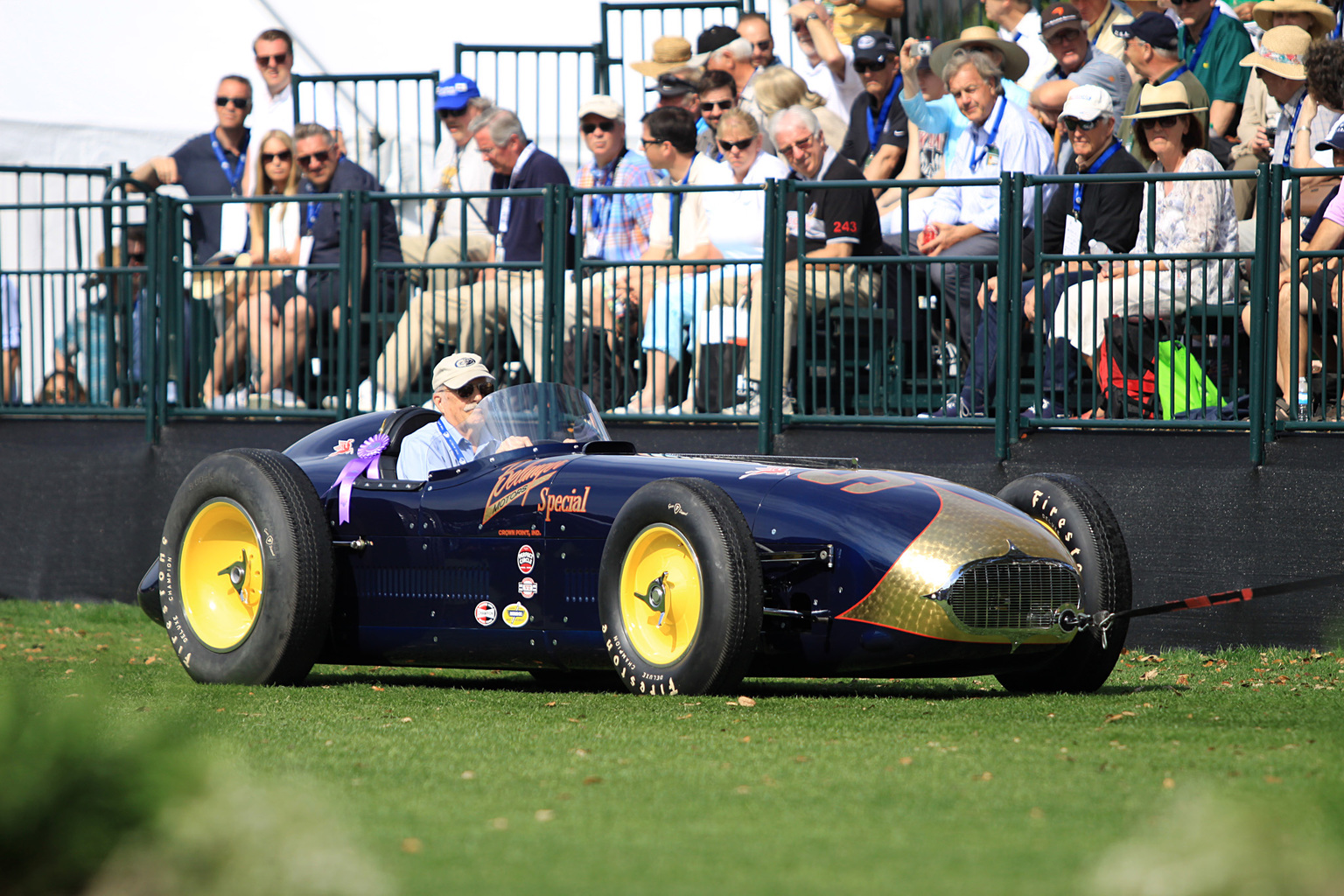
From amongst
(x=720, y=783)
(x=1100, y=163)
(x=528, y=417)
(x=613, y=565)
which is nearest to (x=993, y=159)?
(x=1100, y=163)

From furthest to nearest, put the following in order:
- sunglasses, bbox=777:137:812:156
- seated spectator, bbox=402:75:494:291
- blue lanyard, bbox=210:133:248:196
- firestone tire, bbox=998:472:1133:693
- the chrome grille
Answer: blue lanyard, bbox=210:133:248:196 < seated spectator, bbox=402:75:494:291 < sunglasses, bbox=777:137:812:156 < firestone tire, bbox=998:472:1133:693 < the chrome grille

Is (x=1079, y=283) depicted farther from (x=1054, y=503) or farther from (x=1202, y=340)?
(x=1054, y=503)

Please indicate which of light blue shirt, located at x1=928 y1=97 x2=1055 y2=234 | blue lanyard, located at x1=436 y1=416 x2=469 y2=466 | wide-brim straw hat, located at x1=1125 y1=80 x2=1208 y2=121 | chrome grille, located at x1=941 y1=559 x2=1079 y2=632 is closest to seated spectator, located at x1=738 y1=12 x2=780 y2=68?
light blue shirt, located at x1=928 y1=97 x2=1055 y2=234

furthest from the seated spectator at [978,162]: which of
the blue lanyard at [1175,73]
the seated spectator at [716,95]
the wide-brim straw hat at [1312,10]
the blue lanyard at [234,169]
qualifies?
the blue lanyard at [234,169]

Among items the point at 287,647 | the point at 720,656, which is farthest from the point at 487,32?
the point at 720,656

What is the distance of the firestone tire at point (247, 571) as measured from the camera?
762 cm

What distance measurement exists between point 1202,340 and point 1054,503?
2254mm

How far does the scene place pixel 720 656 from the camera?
661cm

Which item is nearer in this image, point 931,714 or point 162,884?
point 162,884

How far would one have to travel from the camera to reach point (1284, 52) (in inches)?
422

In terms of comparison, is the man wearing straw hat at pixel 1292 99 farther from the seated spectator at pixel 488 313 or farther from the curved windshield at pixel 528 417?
the curved windshield at pixel 528 417

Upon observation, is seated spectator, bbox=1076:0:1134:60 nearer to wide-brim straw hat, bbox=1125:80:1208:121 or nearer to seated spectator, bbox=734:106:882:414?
wide-brim straw hat, bbox=1125:80:1208:121

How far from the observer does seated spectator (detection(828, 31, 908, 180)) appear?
1275 cm

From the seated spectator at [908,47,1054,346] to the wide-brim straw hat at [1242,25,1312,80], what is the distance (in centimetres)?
129
